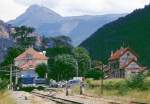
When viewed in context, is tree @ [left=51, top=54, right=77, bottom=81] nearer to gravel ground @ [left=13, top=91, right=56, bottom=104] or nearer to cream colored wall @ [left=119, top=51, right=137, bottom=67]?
cream colored wall @ [left=119, top=51, right=137, bottom=67]

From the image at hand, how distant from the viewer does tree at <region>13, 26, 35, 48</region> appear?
631ft

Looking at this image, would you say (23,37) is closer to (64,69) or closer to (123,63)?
(123,63)

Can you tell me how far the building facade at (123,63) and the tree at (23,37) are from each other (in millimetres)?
46698

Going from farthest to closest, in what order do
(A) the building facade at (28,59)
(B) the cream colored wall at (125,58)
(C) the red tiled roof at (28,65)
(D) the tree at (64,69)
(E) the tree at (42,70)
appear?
(A) the building facade at (28,59)
(C) the red tiled roof at (28,65)
(B) the cream colored wall at (125,58)
(E) the tree at (42,70)
(D) the tree at (64,69)

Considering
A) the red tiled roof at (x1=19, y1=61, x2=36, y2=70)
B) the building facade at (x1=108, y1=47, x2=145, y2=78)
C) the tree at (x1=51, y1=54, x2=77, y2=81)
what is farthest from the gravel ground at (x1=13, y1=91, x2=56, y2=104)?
the red tiled roof at (x1=19, y1=61, x2=36, y2=70)

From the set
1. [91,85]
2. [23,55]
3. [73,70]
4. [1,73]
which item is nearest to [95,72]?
[73,70]

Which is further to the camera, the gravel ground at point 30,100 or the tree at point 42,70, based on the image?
the tree at point 42,70

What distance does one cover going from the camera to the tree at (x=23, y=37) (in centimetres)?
19223

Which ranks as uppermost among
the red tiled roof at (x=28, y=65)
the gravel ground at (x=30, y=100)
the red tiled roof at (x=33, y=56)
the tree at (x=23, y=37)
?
the tree at (x=23, y=37)

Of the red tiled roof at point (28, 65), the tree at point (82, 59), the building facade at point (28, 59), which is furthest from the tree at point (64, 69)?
the building facade at point (28, 59)

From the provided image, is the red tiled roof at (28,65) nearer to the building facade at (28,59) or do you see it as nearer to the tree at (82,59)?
the building facade at (28,59)

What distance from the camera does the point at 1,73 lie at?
12625cm

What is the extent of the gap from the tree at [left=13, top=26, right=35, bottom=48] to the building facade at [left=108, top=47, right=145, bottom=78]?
153 feet

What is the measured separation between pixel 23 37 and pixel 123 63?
57.0 metres
